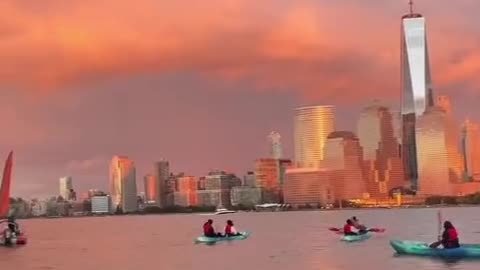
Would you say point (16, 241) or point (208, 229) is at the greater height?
point (208, 229)

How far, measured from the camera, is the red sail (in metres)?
89.9

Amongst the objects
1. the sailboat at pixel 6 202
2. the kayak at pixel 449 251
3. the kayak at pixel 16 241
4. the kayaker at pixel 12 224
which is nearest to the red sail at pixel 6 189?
the sailboat at pixel 6 202

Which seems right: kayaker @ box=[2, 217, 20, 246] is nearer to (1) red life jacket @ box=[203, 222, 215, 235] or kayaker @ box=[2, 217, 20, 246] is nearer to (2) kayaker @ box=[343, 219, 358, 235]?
(1) red life jacket @ box=[203, 222, 215, 235]

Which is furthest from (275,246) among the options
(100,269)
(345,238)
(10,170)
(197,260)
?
(10,170)

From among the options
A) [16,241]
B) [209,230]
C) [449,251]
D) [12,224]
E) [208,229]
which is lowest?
[449,251]

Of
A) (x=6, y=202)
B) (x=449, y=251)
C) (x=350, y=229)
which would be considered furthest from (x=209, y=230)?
(x=449, y=251)

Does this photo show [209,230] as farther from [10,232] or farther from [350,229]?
[10,232]

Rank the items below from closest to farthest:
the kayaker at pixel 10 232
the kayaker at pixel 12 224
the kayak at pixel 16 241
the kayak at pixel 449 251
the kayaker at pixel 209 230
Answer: the kayak at pixel 449 251 < the kayaker at pixel 209 230 < the kayaker at pixel 12 224 < the kayaker at pixel 10 232 < the kayak at pixel 16 241

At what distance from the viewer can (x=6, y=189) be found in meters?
91.9

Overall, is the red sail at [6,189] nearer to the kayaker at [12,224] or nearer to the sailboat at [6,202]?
the sailboat at [6,202]

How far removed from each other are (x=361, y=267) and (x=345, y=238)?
26.2 meters

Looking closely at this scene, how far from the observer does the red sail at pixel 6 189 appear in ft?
295

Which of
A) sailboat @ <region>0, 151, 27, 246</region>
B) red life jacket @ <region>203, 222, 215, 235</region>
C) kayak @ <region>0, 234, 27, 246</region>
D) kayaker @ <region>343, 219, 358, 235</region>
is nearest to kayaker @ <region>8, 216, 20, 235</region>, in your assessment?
sailboat @ <region>0, 151, 27, 246</region>

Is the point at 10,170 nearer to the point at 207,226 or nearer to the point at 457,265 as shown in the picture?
the point at 207,226
